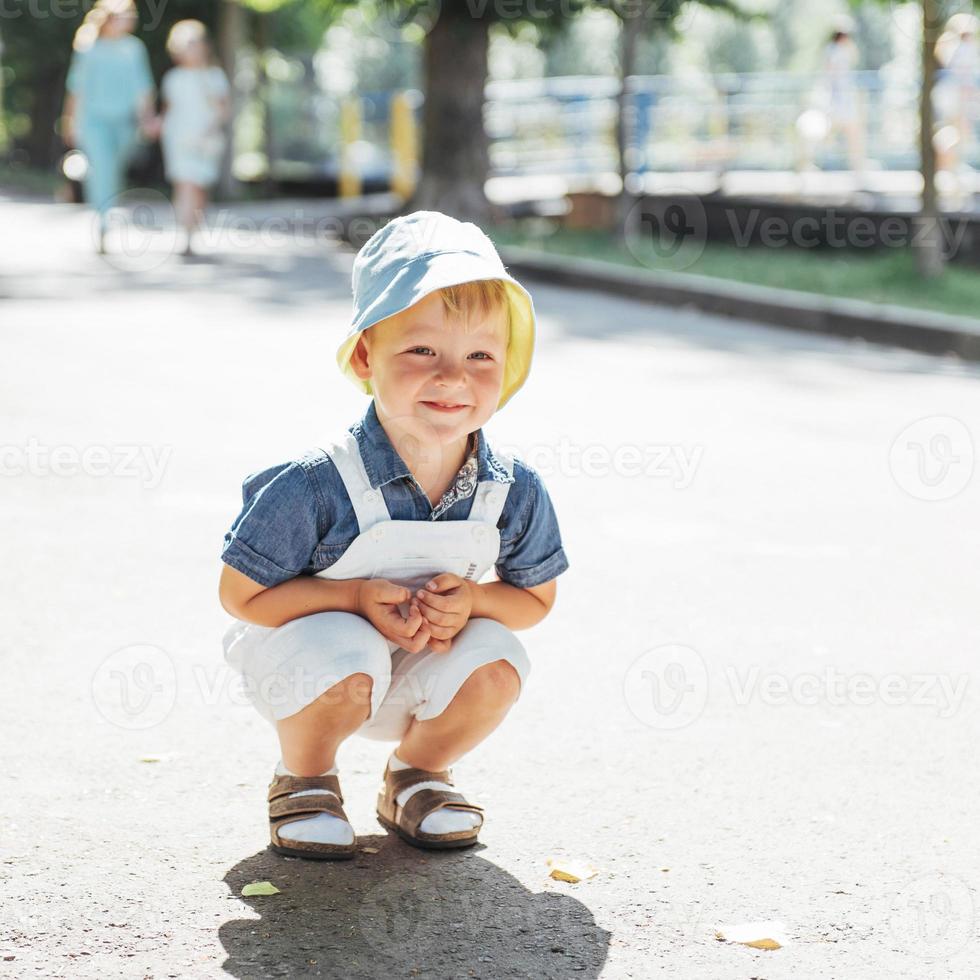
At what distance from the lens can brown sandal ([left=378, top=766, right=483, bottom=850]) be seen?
314cm

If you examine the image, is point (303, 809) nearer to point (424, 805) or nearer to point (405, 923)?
point (424, 805)

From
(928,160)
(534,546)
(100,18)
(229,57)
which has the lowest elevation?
(534,546)

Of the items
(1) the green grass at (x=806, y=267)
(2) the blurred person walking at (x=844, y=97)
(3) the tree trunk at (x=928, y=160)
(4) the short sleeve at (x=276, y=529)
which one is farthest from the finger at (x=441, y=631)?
(2) the blurred person walking at (x=844, y=97)

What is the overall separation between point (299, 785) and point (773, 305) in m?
8.63

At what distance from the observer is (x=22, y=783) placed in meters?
3.44

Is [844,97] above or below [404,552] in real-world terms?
above

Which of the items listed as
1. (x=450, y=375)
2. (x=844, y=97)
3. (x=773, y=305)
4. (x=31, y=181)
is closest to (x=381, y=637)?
(x=450, y=375)

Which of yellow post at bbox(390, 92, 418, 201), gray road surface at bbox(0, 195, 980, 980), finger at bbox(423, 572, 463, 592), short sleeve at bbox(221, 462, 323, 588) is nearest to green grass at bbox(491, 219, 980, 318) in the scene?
gray road surface at bbox(0, 195, 980, 980)

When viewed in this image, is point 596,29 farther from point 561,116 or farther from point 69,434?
point 69,434

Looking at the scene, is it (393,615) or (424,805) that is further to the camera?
(424,805)

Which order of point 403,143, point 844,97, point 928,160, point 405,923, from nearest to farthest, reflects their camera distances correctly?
point 405,923
point 928,160
point 844,97
point 403,143

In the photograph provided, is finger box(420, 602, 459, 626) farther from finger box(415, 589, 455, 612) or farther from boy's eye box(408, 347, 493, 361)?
boy's eye box(408, 347, 493, 361)

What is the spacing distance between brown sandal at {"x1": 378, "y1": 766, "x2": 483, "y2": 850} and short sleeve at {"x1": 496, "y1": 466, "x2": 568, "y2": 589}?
1.32 ft

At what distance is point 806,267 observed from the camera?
13914mm
